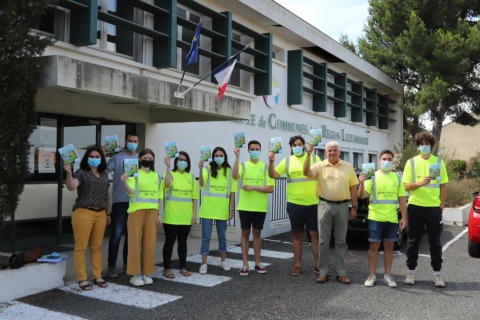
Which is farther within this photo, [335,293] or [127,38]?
[127,38]

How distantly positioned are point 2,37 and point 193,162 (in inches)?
253

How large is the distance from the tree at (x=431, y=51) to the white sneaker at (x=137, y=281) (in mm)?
20110

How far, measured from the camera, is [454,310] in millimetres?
5184

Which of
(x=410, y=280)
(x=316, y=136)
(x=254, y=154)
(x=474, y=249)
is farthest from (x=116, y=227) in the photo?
(x=474, y=249)

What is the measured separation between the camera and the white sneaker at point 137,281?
6004mm

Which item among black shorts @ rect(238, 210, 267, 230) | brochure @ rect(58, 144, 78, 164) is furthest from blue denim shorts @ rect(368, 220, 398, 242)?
brochure @ rect(58, 144, 78, 164)

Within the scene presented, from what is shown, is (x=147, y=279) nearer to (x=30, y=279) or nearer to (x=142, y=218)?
(x=142, y=218)

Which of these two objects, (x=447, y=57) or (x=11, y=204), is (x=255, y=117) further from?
(x=447, y=57)

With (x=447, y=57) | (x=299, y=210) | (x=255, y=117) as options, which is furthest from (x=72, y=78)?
(x=447, y=57)

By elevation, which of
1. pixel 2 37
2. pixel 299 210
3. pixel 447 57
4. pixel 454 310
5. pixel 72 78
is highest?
pixel 447 57

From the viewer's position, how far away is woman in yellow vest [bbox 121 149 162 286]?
593 centimetres

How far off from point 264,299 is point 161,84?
138 inches

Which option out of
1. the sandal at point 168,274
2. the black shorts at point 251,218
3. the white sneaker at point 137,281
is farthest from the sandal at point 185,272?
Result: the black shorts at point 251,218

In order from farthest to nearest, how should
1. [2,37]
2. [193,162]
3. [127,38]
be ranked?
[193,162] → [127,38] → [2,37]
